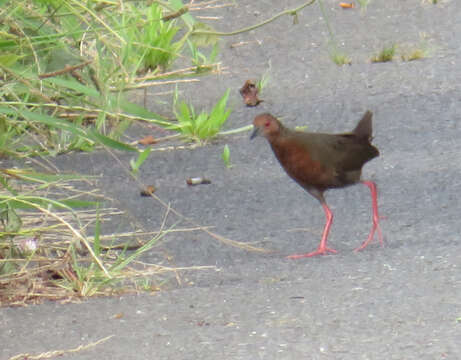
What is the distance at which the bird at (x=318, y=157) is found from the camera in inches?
183

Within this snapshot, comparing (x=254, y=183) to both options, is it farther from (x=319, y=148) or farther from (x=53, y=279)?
(x=53, y=279)

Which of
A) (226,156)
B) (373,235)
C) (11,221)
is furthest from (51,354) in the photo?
(226,156)

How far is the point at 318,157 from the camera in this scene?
4.67m

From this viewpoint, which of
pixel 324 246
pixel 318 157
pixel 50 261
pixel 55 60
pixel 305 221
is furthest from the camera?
pixel 305 221

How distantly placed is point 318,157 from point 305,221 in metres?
0.39

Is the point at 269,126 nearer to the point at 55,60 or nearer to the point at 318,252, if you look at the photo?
the point at 318,252

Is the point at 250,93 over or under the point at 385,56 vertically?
under

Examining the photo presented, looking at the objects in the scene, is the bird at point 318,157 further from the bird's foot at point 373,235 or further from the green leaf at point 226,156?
the green leaf at point 226,156

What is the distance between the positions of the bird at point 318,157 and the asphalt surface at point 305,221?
0.23 metres

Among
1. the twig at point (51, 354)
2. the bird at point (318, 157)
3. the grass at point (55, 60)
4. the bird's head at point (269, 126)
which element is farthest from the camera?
the bird's head at point (269, 126)

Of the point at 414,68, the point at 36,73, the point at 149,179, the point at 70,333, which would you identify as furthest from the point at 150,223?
the point at 414,68

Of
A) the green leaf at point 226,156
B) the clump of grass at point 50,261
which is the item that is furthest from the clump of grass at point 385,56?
the clump of grass at point 50,261

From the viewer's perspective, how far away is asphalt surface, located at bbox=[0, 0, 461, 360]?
3285mm

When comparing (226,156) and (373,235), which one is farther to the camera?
(226,156)
